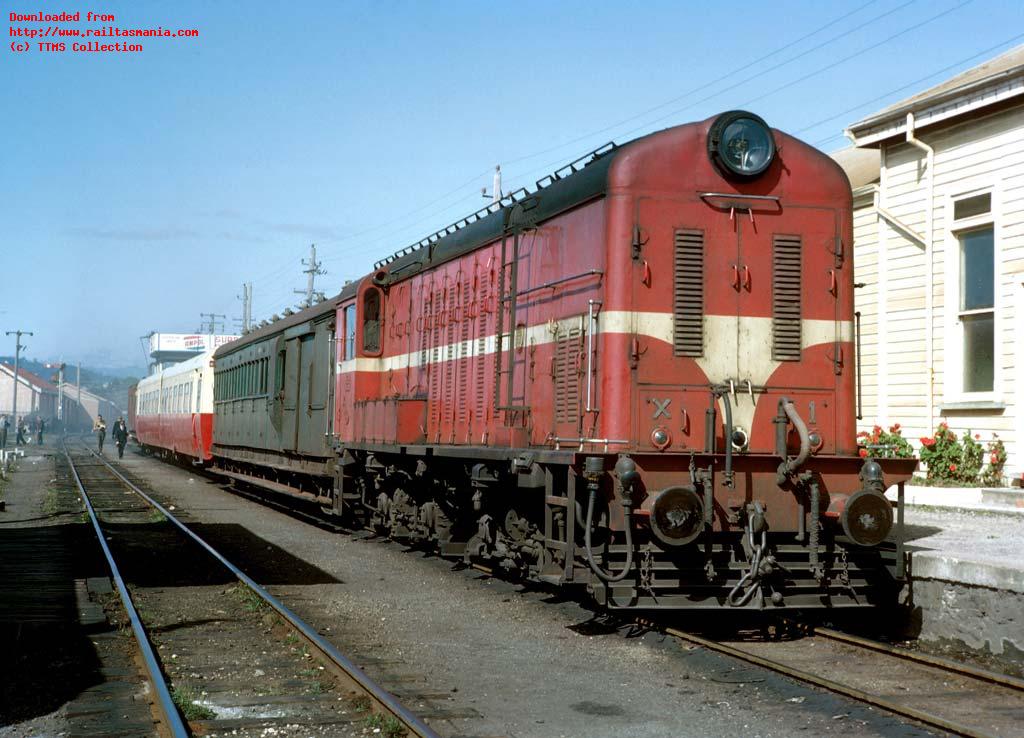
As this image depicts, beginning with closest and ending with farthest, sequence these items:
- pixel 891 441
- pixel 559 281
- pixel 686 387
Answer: pixel 686 387 → pixel 559 281 → pixel 891 441

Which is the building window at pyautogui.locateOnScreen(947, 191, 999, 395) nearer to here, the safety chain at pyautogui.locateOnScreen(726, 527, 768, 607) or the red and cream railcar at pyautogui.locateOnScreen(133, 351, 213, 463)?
the safety chain at pyautogui.locateOnScreen(726, 527, 768, 607)

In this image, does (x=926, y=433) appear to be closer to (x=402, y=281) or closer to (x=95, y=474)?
(x=402, y=281)

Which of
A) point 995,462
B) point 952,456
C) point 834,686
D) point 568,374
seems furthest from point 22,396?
point 834,686

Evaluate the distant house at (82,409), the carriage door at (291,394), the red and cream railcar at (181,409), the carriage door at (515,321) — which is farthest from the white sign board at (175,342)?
the carriage door at (515,321)

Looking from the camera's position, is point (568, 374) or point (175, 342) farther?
point (175, 342)

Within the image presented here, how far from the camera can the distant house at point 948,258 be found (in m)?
14.0

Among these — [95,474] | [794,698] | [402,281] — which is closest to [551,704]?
[794,698]

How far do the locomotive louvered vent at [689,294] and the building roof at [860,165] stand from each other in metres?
9.02

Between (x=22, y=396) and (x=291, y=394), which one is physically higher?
(x=22, y=396)

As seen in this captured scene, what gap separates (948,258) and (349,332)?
8519mm

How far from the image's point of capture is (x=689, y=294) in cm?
841

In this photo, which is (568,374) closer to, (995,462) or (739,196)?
(739,196)

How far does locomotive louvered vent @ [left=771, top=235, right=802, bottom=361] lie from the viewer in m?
8.48

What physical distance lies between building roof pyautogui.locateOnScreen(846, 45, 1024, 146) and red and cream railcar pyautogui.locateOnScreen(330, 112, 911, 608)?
6.81 m
